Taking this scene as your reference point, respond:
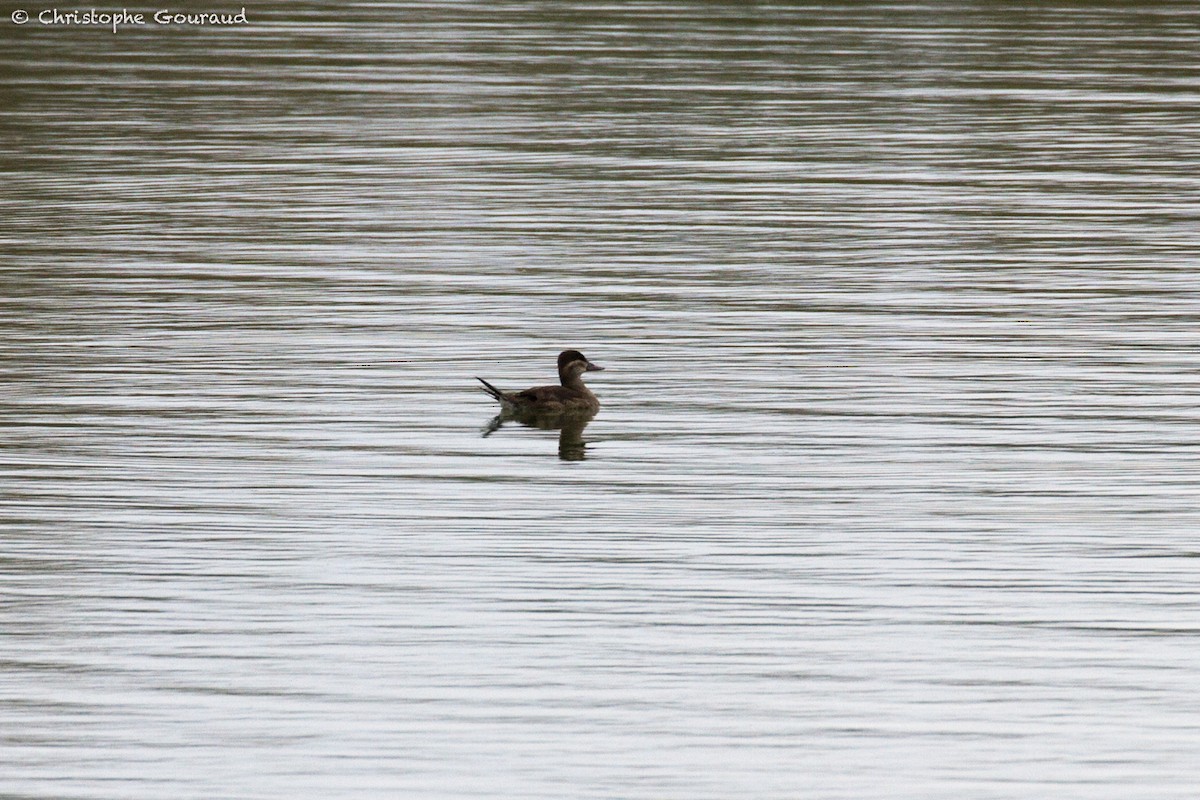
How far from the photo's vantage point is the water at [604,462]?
8.98 m

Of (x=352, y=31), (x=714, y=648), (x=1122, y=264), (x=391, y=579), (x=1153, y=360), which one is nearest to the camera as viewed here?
(x=714, y=648)

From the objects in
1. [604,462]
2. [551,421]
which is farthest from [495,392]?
[604,462]

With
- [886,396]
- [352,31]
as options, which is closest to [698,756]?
[886,396]

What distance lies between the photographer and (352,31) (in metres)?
42.1

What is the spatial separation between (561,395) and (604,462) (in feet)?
3.83

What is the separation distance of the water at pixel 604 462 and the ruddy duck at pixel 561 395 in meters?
0.18

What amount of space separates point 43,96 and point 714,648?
24262 millimetres

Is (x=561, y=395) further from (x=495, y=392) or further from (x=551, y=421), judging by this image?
(x=495, y=392)

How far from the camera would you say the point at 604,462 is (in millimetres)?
13398

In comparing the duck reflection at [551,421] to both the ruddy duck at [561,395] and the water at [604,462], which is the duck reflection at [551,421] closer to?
the ruddy duck at [561,395]

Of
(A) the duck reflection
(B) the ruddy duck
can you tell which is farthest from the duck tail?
(A) the duck reflection

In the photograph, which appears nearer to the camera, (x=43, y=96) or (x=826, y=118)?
(x=826, y=118)

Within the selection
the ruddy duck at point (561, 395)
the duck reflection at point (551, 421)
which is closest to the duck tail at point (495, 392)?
the ruddy duck at point (561, 395)

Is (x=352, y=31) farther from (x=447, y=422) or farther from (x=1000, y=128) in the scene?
(x=447, y=422)
